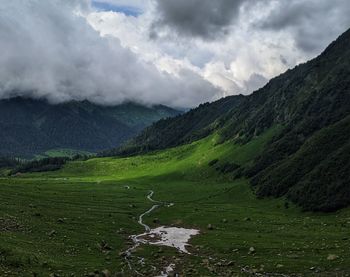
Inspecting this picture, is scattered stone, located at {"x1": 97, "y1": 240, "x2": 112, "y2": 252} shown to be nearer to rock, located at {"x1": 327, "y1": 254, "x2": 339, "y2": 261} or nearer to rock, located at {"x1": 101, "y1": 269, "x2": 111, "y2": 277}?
rock, located at {"x1": 101, "y1": 269, "x2": 111, "y2": 277}

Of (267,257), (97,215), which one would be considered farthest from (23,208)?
(267,257)

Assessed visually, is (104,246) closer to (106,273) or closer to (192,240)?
(106,273)

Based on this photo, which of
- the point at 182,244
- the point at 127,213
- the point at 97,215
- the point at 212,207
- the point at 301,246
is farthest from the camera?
the point at 212,207

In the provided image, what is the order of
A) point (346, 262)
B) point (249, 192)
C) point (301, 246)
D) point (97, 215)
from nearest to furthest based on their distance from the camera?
point (346, 262)
point (301, 246)
point (97, 215)
point (249, 192)

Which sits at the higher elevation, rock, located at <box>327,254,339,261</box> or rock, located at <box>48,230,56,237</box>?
rock, located at <box>48,230,56,237</box>

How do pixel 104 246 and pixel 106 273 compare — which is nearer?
pixel 106 273

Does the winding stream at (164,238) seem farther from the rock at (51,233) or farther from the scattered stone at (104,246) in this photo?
the rock at (51,233)

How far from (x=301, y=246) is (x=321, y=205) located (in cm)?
5005

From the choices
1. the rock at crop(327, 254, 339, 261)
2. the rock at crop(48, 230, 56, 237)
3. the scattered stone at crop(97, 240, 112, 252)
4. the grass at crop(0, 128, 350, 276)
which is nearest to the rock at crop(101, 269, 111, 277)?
the grass at crop(0, 128, 350, 276)

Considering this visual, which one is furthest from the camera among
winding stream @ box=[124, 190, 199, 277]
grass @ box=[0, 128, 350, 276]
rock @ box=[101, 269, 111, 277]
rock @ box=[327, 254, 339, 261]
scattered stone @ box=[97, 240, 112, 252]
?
scattered stone @ box=[97, 240, 112, 252]

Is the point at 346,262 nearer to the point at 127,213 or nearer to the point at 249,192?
the point at 127,213

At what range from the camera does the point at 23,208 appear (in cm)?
11194

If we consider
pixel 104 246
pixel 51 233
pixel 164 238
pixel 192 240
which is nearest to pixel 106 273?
pixel 104 246

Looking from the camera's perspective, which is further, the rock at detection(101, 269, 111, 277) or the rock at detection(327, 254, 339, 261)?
the rock at detection(327, 254, 339, 261)
